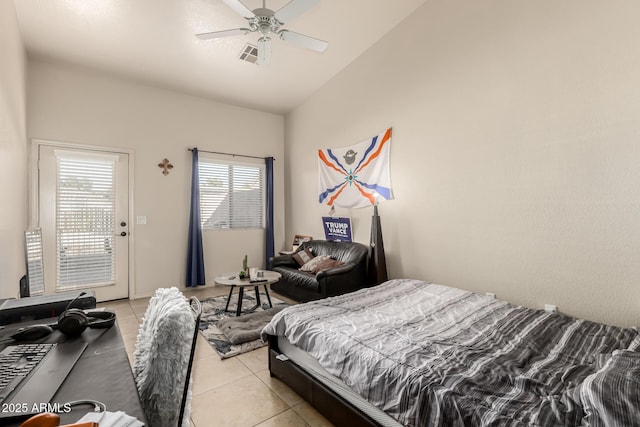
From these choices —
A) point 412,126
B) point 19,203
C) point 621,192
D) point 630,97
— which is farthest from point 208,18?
point 621,192

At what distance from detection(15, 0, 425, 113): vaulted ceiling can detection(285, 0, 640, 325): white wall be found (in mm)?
556

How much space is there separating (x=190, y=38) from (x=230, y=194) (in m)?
2.48

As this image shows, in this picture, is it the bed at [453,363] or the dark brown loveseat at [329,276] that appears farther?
the dark brown loveseat at [329,276]

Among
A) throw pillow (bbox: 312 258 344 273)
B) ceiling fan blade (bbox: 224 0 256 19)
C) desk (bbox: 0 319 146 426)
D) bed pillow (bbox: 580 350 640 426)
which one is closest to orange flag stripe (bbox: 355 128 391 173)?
throw pillow (bbox: 312 258 344 273)

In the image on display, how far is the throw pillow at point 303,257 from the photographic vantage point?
4.43 meters

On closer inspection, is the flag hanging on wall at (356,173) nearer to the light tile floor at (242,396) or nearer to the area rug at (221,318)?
the area rug at (221,318)

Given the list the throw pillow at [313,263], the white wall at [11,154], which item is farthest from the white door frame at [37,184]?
the throw pillow at [313,263]

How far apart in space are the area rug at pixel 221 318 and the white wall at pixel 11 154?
1.59 metres

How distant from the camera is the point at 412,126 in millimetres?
3400

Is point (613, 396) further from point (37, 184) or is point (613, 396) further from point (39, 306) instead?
point (37, 184)

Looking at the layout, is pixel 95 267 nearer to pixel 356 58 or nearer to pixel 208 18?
pixel 208 18

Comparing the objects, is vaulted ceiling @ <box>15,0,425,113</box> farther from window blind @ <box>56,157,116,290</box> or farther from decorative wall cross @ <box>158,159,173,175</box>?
window blind @ <box>56,157,116,290</box>

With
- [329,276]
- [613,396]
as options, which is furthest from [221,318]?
[613,396]

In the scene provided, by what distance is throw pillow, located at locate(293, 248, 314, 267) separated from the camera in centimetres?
443
